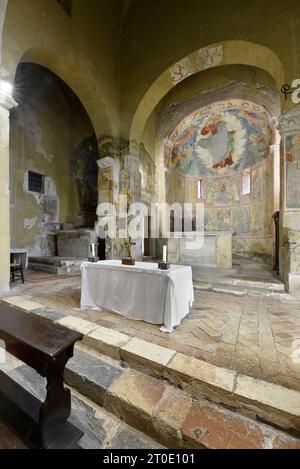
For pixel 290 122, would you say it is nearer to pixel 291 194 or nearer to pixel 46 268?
pixel 291 194

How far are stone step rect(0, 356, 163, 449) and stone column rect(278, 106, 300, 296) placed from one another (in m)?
4.05

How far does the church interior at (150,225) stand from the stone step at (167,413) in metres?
0.01

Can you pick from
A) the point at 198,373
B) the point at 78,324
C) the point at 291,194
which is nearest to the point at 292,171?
the point at 291,194

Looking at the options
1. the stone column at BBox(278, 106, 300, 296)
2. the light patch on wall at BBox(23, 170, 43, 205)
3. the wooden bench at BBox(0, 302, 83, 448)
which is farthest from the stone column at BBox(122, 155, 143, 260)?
the wooden bench at BBox(0, 302, 83, 448)

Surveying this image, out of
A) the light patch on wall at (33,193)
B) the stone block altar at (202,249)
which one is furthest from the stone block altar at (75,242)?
the stone block altar at (202,249)

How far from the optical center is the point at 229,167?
11.6 m

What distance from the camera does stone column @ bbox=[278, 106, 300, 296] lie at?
14.4ft

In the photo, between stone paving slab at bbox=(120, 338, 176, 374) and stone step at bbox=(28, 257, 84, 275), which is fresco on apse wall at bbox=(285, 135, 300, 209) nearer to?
stone paving slab at bbox=(120, 338, 176, 374)

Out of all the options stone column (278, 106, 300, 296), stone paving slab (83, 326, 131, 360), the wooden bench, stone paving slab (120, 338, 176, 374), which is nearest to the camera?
the wooden bench

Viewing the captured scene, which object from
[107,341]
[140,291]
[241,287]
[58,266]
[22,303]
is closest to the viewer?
[107,341]

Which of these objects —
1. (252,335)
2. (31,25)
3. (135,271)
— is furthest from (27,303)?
(31,25)

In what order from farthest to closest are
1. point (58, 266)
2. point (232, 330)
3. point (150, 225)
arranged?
1. point (150, 225)
2. point (58, 266)
3. point (232, 330)

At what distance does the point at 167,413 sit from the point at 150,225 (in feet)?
30.2
